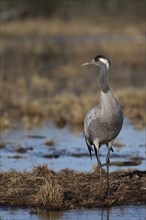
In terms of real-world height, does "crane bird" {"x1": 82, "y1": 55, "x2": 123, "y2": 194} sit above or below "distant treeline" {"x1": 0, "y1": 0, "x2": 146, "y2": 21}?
above

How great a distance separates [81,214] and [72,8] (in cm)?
4761

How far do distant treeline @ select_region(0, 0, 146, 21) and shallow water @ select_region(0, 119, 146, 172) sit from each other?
31.4m

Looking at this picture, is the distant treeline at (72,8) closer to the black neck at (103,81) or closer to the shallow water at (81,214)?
the black neck at (103,81)

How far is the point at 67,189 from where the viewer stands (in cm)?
970

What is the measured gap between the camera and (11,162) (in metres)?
12.6

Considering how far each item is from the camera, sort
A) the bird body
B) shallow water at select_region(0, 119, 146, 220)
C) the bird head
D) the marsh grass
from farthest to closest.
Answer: the marsh grass, the bird head, the bird body, shallow water at select_region(0, 119, 146, 220)

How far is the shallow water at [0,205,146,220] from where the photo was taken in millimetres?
8617

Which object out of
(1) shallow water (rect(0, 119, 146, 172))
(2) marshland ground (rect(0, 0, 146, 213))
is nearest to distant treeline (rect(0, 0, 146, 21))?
(2) marshland ground (rect(0, 0, 146, 213))

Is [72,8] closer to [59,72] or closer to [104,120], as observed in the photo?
[59,72]

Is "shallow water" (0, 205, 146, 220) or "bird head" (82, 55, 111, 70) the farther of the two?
"bird head" (82, 55, 111, 70)

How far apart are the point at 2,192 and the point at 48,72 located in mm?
18008

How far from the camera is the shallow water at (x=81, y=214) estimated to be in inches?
339

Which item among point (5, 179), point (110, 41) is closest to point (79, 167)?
point (5, 179)

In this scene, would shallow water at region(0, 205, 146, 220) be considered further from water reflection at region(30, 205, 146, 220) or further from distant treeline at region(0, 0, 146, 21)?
distant treeline at region(0, 0, 146, 21)
